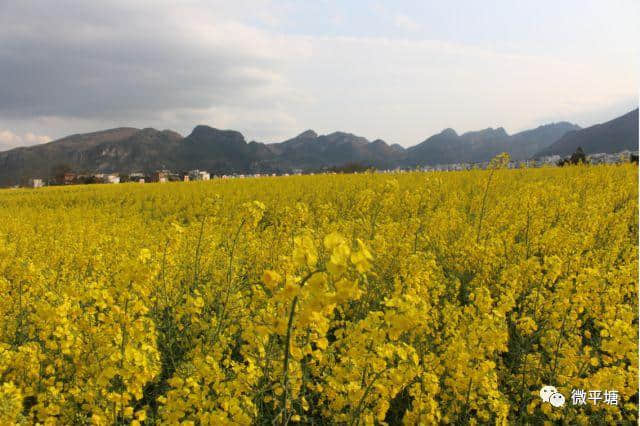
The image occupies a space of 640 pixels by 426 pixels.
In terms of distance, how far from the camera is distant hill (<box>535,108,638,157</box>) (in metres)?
154

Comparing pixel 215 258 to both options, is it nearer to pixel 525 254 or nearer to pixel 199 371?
pixel 199 371

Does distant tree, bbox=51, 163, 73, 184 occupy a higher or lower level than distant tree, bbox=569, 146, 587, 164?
higher

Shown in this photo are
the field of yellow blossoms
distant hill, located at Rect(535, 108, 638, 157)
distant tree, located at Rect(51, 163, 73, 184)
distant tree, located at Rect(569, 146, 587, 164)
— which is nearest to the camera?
the field of yellow blossoms

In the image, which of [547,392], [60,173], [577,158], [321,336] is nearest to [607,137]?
[577,158]

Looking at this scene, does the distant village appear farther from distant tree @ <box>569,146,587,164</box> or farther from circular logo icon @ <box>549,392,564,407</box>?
circular logo icon @ <box>549,392,564,407</box>

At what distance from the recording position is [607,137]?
16675 cm

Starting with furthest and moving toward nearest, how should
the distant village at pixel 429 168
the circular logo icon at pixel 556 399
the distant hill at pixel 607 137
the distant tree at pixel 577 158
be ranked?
the distant hill at pixel 607 137, the distant tree at pixel 577 158, the distant village at pixel 429 168, the circular logo icon at pixel 556 399

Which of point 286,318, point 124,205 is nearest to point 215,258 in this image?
point 286,318

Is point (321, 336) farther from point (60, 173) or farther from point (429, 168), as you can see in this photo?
point (60, 173)

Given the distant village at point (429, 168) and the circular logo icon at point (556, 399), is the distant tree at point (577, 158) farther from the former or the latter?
the circular logo icon at point (556, 399)

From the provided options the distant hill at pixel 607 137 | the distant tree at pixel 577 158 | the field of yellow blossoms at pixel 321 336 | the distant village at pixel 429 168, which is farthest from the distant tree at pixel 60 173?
the distant hill at pixel 607 137

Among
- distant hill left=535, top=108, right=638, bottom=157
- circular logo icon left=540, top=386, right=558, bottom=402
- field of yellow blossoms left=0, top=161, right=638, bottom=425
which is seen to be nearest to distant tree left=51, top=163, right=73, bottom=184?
field of yellow blossoms left=0, top=161, right=638, bottom=425

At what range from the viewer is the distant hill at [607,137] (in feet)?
506

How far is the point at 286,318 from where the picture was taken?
155 cm
